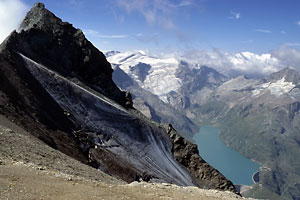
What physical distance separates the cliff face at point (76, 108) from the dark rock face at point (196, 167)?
0.20 m

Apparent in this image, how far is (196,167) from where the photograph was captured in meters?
58.6

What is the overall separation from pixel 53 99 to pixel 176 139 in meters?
27.3

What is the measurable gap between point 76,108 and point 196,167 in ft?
86.6

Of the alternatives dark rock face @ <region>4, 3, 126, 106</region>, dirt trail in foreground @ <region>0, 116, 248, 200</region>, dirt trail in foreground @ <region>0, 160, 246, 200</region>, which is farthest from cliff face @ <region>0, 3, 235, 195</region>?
dirt trail in foreground @ <region>0, 160, 246, 200</region>

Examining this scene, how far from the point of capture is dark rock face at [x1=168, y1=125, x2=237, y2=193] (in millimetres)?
56156

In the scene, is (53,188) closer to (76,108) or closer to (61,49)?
(76,108)

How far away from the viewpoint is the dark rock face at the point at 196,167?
56156 millimetres

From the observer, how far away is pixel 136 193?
1980 cm

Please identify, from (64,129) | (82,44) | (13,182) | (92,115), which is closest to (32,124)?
(64,129)

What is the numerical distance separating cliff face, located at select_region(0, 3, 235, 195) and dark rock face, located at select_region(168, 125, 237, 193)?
205mm

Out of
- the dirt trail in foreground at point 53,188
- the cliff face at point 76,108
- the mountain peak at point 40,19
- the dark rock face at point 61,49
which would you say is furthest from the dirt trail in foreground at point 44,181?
the mountain peak at point 40,19

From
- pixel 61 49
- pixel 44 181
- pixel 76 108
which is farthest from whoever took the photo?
pixel 61 49

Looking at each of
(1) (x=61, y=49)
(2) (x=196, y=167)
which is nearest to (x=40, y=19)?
(1) (x=61, y=49)

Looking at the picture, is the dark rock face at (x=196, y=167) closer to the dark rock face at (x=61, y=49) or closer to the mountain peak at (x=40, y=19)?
the dark rock face at (x=61, y=49)
